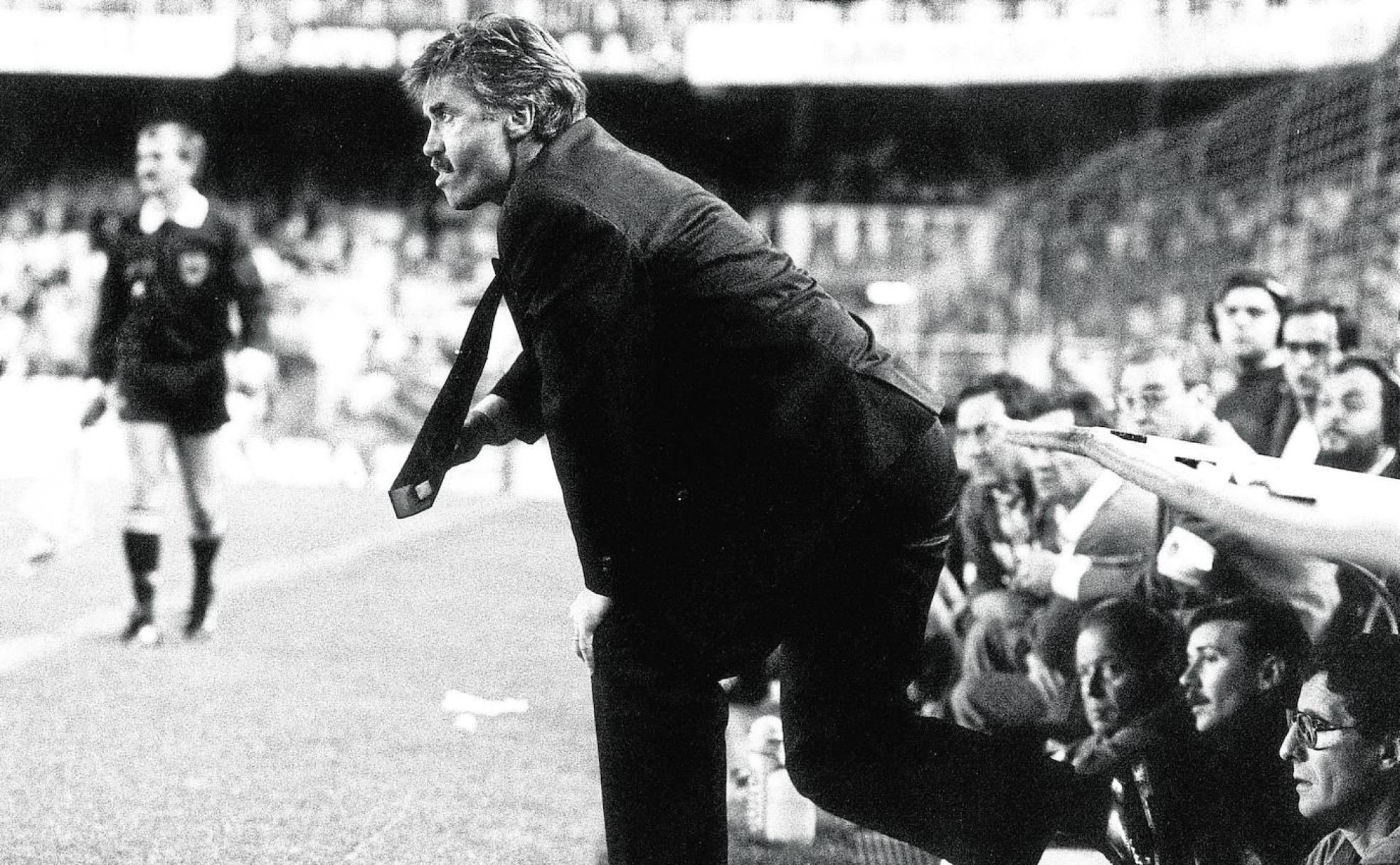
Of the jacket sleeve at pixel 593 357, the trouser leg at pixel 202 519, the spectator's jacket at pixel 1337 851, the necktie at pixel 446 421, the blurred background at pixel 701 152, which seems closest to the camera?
the jacket sleeve at pixel 593 357

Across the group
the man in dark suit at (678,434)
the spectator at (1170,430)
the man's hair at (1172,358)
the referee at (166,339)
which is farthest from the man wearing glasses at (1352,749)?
the referee at (166,339)

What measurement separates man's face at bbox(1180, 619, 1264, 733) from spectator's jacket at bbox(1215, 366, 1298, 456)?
145 centimetres

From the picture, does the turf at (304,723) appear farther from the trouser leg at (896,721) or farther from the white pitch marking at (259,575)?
the trouser leg at (896,721)

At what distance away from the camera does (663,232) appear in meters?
2.39

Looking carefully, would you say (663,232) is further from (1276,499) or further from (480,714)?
(480,714)

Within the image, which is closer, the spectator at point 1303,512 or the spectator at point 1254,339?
A: the spectator at point 1303,512

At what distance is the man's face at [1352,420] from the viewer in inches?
145

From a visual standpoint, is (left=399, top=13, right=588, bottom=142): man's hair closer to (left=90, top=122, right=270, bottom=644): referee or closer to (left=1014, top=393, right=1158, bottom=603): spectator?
(left=1014, top=393, right=1158, bottom=603): spectator

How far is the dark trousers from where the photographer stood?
8.08 feet

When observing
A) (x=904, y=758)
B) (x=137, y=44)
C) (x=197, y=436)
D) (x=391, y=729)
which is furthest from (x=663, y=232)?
(x=137, y=44)

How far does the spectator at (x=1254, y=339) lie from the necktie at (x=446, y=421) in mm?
2735

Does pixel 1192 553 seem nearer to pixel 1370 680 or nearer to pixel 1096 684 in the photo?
pixel 1096 684

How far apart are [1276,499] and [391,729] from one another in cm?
340

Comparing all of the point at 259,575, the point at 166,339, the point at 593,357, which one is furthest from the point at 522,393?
the point at 259,575
